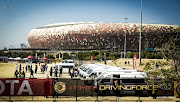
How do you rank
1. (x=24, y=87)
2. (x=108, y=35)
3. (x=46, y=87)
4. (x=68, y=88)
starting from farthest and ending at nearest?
(x=108, y=35) < (x=68, y=88) < (x=46, y=87) < (x=24, y=87)

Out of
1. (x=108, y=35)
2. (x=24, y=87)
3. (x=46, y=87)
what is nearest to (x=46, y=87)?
(x=46, y=87)

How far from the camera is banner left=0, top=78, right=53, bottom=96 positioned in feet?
35.0

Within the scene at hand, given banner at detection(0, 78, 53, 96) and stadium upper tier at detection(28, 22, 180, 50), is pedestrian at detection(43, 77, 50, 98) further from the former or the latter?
stadium upper tier at detection(28, 22, 180, 50)

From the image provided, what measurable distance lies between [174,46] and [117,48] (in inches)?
3329

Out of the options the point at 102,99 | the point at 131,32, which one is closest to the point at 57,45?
the point at 131,32

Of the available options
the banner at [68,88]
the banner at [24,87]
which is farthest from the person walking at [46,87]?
the banner at [68,88]

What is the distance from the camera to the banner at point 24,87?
1067 centimetres

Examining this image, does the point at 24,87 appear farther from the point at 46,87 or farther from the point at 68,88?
the point at 68,88

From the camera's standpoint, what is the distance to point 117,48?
94.8m

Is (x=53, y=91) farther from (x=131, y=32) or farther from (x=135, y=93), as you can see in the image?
(x=131, y=32)

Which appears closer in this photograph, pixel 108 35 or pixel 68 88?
pixel 68 88

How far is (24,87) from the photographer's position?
35.7 feet

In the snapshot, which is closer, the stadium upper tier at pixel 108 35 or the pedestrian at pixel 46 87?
the pedestrian at pixel 46 87

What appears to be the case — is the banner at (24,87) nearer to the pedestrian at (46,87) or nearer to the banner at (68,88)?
the pedestrian at (46,87)
